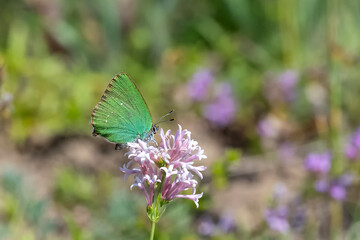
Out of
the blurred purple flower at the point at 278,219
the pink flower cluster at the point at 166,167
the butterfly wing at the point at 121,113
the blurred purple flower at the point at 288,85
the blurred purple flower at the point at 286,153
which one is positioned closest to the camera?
the pink flower cluster at the point at 166,167

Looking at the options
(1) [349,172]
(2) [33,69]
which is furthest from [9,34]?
(1) [349,172]

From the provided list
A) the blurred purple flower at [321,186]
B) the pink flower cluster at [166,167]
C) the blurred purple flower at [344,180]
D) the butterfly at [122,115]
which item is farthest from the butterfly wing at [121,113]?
the blurred purple flower at [344,180]

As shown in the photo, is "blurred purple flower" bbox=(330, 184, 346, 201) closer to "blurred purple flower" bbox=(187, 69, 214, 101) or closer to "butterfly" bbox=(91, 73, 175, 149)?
"butterfly" bbox=(91, 73, 175, 149)

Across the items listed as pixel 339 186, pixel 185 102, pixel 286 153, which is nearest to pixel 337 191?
pixel 339 186

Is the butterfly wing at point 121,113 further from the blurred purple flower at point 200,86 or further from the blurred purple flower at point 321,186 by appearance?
the blurred purple flower at point 200,86

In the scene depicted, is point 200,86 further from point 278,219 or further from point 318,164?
point 278,219

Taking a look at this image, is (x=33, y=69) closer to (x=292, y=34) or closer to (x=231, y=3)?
(x=231, y=3)

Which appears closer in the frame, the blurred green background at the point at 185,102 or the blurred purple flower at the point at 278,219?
the blurred purple flower at the point at 278,219
